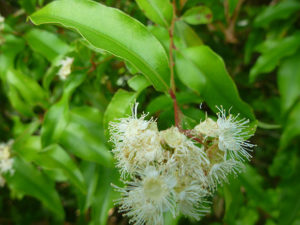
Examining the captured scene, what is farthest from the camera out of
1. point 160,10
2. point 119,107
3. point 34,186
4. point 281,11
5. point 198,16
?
point 281,11

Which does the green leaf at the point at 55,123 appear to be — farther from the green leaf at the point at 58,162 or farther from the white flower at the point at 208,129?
the white flower at the point at 208,129

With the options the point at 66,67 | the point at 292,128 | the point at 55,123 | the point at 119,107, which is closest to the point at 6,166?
the point at 55,123

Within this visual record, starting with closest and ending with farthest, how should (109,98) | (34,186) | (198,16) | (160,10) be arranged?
1. (160,10)
2. (198,16)
3. (109,98)
4. (34,186)

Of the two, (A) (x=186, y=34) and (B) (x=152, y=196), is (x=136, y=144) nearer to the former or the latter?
(B) (x=152, y=196)

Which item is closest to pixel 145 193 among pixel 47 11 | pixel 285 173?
pixel 47 11

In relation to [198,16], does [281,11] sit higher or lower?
higher

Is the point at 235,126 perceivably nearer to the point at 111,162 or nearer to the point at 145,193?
the point at 145,193
